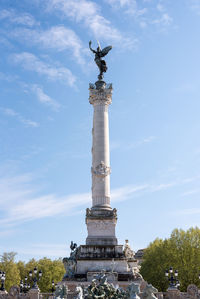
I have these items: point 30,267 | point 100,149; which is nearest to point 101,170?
point 100,149

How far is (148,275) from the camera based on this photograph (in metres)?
53.0

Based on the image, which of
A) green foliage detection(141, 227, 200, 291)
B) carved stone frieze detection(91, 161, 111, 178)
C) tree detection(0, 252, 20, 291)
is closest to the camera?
carved stone frieze detection(91, 161, 111, 178)

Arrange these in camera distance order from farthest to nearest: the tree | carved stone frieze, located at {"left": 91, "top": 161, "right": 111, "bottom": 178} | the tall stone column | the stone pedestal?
the tree
carved stone frieze, located at {"left": 91, "top": 161, "right": 111, "bottom": 178}
the tall stone column
the stone pedestal

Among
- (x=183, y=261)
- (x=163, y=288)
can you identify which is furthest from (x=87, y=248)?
(x=163, y=288)

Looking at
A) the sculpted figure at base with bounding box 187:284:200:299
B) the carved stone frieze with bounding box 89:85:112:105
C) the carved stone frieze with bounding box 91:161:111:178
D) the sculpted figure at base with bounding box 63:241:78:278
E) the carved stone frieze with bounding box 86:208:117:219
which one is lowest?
the sculpted figure at base with bounding box 187:284:200:299

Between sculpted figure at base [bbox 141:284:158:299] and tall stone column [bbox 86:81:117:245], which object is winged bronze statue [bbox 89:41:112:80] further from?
sculpted figure at base [bbox 141:284:158:299]

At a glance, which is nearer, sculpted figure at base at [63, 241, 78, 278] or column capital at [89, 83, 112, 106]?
sculpted figure at base at [63, 241, 78, 278]

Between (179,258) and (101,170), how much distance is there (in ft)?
65.3

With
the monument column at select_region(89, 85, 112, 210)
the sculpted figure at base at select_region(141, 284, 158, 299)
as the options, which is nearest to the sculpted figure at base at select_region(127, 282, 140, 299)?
the sculpted figure at base at select_region(141, 284, 158, 299)

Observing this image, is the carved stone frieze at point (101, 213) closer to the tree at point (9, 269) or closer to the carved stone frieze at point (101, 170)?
the carved stone frieze at point (101, 170)

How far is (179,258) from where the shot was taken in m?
48.7

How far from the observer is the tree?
5791cm

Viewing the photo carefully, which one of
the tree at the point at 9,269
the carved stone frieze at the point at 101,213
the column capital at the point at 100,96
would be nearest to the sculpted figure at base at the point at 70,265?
the carved stone frieze at the point at 101,213

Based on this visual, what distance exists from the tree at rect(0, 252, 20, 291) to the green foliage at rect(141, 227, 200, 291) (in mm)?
20989
